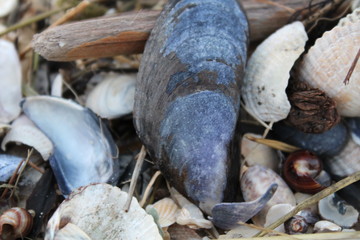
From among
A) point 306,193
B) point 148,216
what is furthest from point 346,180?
point 148,216

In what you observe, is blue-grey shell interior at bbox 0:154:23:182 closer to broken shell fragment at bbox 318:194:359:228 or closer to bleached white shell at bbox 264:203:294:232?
bleached white shell at bbox 264:203:294:232

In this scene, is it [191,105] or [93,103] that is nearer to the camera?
[191,105]

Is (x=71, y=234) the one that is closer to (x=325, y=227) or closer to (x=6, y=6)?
(x=325, y=227)

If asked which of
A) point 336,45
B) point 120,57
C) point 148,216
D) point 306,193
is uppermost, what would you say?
point 336,45

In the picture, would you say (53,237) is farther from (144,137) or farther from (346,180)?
A: (346,180)

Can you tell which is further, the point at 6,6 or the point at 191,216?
the point at 6,6

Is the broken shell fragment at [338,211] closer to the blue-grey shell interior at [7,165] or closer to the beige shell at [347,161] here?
the beige shell at [347,161]

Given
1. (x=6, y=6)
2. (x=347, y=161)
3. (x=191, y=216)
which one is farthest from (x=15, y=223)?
(x=6, y=6)
